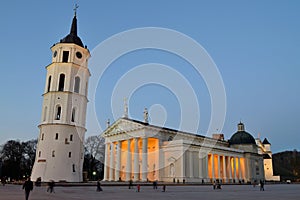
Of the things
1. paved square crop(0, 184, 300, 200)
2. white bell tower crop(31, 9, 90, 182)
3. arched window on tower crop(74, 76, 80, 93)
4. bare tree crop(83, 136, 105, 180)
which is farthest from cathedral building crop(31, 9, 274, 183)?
bare tree crop(83, 136, 105, 180)

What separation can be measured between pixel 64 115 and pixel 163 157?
24.0 meters

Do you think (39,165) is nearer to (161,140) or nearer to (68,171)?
(68,171)

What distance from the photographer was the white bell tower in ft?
119

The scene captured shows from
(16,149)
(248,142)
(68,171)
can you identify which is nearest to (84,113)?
(68,171)

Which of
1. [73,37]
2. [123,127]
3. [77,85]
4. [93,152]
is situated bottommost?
[93,152]

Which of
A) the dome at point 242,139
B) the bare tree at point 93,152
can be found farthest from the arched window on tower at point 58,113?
the dome at point 242,139

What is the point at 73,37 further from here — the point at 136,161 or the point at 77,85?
the point at 136,161

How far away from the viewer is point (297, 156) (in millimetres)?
127688

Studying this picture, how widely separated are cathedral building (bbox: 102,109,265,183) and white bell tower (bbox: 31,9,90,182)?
54.1 ft

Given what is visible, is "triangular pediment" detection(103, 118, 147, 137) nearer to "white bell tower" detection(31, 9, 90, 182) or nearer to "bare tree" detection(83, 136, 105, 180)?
"bare tree" detection(83, 136, 105, 180)

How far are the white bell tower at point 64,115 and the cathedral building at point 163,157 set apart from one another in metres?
16.5

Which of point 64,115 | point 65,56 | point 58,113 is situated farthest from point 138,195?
point 65,56

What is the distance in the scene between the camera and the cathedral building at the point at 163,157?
52.5m

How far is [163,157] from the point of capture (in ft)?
181
